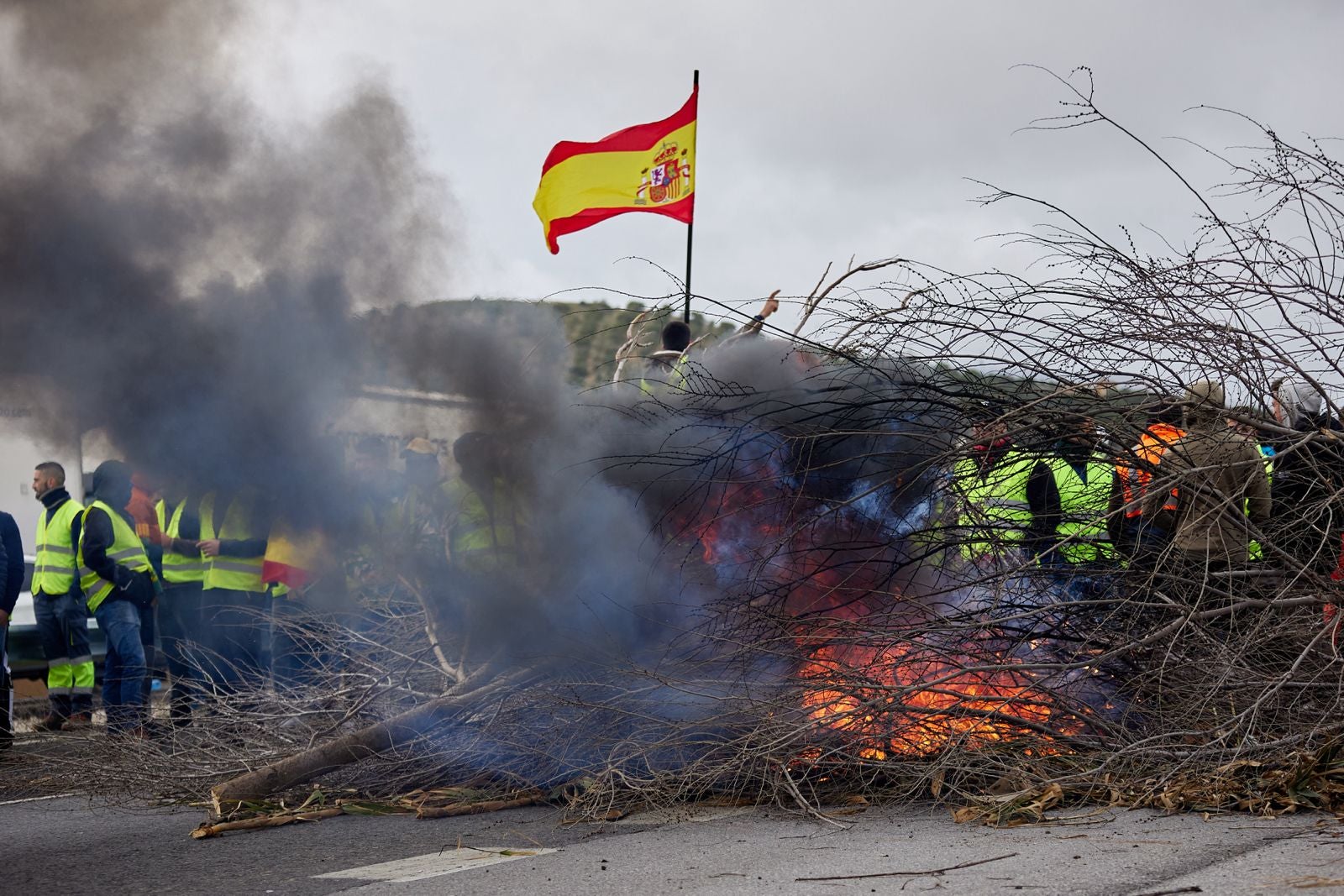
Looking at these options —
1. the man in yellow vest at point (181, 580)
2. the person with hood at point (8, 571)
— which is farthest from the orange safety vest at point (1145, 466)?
the person with hood at point (8, 571)

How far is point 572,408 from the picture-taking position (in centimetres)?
747

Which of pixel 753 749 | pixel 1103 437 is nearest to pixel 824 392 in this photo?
pixel 1103 437

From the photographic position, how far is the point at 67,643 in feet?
30.6

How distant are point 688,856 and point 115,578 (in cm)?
Result: 567

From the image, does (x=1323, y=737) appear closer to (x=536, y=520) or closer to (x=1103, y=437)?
(x=1103, y=437)

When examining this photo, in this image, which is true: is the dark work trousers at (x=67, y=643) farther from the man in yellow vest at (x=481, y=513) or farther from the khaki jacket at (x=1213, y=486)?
the khaki jacket at (x=1213, y=486)

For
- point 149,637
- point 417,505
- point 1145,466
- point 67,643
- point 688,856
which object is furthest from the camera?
point 149,637

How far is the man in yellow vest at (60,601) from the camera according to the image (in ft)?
29.7

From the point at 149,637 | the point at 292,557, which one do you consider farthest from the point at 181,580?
the point at 292,557

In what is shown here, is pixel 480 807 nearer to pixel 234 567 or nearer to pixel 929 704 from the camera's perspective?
pixel 929 704

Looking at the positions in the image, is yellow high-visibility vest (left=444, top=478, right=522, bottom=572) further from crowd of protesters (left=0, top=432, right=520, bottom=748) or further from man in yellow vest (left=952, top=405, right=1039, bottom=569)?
man in yellow vest (left=952, top=405, right=1039, bottom=569)

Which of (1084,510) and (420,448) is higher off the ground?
(420,448)

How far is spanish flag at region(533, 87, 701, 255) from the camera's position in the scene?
33.1 feet

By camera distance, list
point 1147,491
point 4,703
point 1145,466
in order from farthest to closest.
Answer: point 4,703
point 1145,466
point 1147,491
